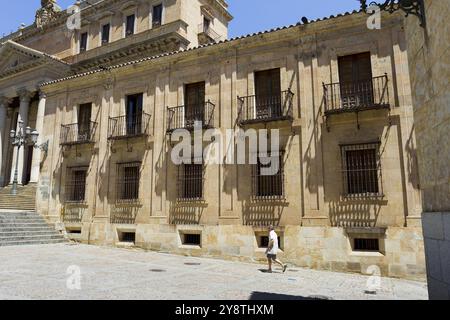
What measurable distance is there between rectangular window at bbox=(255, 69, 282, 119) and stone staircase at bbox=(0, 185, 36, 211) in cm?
1395

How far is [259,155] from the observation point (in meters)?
12.7

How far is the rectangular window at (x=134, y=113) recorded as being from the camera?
51.9 ft

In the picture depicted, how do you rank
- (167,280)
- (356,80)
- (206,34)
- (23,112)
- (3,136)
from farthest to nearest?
1. (3,136)
2. (206,34)
3. (23,112)
4. (356,80)
5. (167,280)

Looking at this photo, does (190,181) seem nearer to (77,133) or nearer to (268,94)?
(268,94)

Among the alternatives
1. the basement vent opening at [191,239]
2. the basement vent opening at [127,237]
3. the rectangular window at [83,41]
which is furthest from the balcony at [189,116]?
the rectangular window at [83,41]

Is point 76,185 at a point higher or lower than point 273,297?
higher

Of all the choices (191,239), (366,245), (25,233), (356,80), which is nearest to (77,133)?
(25,233)

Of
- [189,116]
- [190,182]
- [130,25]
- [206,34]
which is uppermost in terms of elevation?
[130,25]

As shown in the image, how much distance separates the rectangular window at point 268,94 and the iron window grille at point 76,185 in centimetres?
897

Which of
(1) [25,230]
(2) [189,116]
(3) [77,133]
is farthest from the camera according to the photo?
(3) [77,133]

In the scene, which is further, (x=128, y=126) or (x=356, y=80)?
(x=128, y=126)

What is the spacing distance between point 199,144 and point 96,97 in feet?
22.0

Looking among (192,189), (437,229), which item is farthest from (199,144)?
(437,229)

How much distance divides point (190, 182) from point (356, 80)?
23.5 ft
